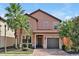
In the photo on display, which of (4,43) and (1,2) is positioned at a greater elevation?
(1,2)

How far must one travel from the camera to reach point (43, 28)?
13.0 m

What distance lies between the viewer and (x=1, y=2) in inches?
503

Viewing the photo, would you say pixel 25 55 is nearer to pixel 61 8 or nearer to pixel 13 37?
pixel 13 37

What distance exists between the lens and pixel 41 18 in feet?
42.6

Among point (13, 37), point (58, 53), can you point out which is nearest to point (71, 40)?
point (58, 53)

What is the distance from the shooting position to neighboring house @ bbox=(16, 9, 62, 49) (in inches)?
509

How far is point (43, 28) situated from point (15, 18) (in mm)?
700

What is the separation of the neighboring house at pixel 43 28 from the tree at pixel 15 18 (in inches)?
7.7

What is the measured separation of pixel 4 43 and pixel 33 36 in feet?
2.31

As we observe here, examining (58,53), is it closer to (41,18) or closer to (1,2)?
(41,18)

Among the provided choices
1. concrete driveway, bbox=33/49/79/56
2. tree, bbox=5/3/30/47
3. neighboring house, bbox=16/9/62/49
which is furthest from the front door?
tree, bbox=5/3/30/47

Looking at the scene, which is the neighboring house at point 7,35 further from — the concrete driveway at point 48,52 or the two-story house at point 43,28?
the concrete driveway at point 48,52

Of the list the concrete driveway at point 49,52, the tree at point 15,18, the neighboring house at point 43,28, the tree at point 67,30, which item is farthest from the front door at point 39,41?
the tree at point 67,30

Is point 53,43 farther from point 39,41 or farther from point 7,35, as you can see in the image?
point 7,35
